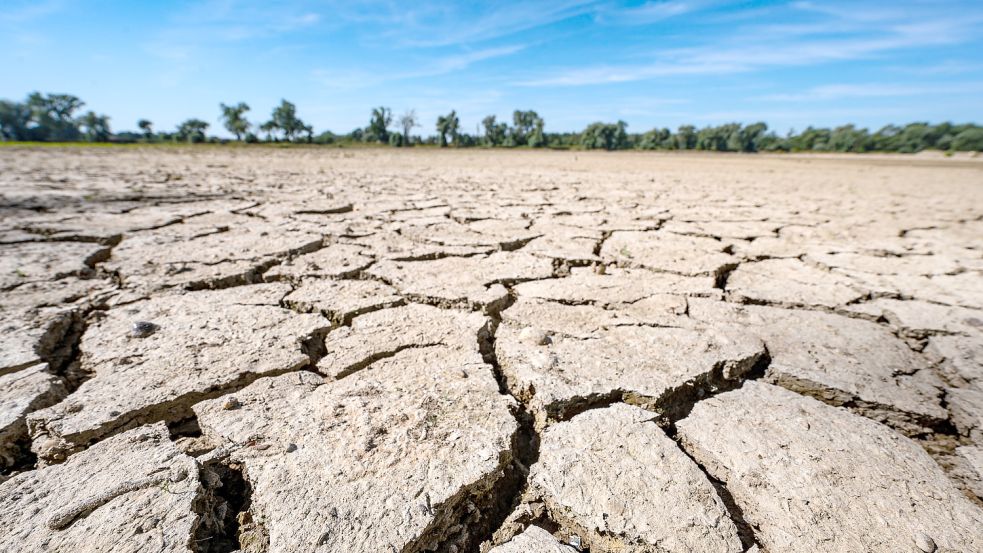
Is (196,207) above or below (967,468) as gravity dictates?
above

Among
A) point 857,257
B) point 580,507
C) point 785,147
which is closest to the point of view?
point 580,507

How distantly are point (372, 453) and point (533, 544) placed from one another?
0.31 m

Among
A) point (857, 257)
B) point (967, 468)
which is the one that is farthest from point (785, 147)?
point (967, 468)

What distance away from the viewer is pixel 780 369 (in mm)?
1013

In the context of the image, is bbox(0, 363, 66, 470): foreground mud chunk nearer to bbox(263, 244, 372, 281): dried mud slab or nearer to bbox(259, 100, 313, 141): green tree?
bbox(263, 244, 372, 281): dried mud slab

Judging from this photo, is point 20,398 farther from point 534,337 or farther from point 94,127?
point 94,127

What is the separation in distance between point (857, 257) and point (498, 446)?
7.34 ft

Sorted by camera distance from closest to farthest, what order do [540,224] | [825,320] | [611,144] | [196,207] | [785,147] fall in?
[825,320] → [540,224] → [196,207] → [785,147] → [611,144]

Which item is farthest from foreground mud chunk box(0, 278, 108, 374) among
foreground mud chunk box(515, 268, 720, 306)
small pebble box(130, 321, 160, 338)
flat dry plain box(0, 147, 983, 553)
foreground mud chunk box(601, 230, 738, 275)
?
foreground mud chunk box(601, 230, 738, 275)

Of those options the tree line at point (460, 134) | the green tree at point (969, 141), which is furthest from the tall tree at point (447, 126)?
the green tree at point (969, 141)

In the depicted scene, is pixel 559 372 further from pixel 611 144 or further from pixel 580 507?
pixel 611 144

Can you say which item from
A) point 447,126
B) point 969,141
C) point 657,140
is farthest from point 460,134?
point 969,141

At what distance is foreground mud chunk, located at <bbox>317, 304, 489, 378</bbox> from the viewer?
3.36ft

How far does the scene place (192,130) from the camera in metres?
32.8
